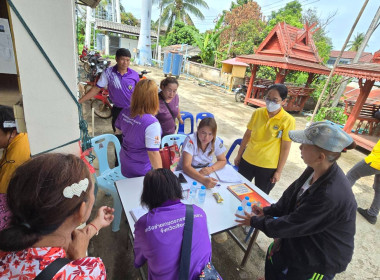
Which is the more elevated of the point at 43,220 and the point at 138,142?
the point at 43,220

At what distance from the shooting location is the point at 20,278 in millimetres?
699

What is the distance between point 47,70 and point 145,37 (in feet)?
59.6

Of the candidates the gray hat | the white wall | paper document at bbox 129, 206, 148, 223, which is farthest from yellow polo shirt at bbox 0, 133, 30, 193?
the gray hat

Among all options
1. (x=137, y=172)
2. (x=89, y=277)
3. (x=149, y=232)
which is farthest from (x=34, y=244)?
(x=137, y=172)

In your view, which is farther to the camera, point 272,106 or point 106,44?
point 106,44

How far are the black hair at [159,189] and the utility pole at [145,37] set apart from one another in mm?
18476

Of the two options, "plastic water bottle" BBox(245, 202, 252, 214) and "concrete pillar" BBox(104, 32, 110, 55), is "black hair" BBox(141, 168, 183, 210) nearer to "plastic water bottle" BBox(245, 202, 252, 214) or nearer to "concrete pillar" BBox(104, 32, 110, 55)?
"plastic water bottle" BBox(245, 202, 252, 214)

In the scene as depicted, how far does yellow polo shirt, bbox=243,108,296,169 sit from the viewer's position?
2332 mm

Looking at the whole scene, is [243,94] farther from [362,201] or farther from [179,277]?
[179,277]

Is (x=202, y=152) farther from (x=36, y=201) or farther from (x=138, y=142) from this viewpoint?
(x=36, y=201)

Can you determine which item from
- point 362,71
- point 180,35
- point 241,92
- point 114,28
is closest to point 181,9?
point 180,35

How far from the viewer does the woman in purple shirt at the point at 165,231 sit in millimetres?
1129

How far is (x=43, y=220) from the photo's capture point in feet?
2.49

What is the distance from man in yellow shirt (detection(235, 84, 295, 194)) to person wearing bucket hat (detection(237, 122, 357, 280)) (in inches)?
36.9
